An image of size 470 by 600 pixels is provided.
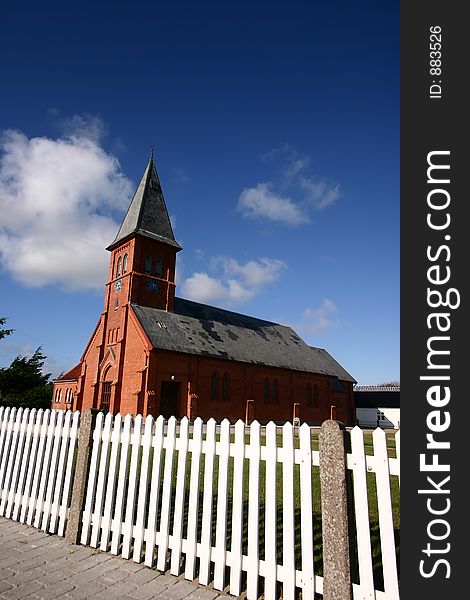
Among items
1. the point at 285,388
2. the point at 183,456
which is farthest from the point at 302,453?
the point at 285,388

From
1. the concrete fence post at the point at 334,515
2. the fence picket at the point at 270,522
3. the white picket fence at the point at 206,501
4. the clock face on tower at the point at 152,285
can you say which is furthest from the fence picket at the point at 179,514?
the clock face on tower at the point at 152,285

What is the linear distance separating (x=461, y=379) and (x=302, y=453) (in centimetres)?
153

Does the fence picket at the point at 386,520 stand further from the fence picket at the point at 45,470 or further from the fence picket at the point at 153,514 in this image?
the fence picket at the point at 45,470

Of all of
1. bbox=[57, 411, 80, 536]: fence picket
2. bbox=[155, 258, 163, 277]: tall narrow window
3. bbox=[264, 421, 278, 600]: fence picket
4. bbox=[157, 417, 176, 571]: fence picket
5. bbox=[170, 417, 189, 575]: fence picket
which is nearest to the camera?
bbox=[264, 421, 278, 600]: fence picket

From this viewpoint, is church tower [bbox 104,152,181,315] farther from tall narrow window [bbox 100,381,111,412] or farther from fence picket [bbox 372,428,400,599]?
fence picket [bbox 372,428,400,599]

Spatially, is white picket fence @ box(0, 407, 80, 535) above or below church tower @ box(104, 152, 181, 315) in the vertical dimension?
below

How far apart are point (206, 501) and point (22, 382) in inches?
778

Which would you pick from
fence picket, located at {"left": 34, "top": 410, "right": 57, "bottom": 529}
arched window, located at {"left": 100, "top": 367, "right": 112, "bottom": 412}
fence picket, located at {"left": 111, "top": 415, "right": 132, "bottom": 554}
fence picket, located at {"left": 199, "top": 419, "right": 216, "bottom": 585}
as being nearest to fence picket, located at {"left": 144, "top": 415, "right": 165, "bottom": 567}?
fence picket, located at {"left": 111, "top": 415, "right": 132, "bottom": 554}

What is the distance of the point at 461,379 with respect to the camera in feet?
9.26

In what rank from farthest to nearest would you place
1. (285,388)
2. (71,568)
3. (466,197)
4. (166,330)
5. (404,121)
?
1. (285,388)
2. (166,330)
3. (71,568)
4. (404,121)
5. (466,197)

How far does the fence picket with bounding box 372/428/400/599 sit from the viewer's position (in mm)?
2924

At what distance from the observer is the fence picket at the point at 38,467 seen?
5573mm

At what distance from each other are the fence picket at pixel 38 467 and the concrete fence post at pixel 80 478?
85 centimetres

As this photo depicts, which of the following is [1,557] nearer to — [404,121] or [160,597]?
[160,597]
